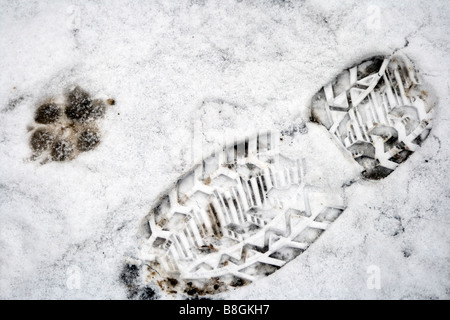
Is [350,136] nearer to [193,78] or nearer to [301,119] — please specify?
[301,119]

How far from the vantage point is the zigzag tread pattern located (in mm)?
818

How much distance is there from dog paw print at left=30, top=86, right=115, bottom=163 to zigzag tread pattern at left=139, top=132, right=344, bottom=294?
300mm

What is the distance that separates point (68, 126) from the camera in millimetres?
847

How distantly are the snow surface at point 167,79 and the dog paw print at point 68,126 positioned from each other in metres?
0.03

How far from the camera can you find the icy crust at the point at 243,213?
2.69 feet

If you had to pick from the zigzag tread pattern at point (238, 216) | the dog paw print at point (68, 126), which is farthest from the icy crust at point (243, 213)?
the dog paw print at point (68, 126)

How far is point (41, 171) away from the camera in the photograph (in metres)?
0.86

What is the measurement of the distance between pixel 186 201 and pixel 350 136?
0.53m

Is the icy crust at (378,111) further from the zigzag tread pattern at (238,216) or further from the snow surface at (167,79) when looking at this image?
the zigzag tread pattern at (238,216)

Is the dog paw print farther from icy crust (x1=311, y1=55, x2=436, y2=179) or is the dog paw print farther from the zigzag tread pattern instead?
icy crust (x1=311, y1=55, x2=436, y2=179)

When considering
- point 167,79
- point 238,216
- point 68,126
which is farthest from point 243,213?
point 68,126

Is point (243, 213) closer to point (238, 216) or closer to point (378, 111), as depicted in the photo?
point (238, 216)
